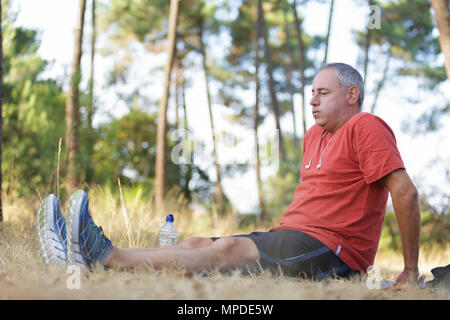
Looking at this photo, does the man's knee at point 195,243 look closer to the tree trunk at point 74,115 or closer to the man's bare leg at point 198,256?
the man's bare leg at point 198,256

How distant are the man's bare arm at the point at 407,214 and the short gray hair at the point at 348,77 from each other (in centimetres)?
63

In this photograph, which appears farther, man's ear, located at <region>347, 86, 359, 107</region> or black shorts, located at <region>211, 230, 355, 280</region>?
man's ear, located at <region>347, 86, 359, 107</region>

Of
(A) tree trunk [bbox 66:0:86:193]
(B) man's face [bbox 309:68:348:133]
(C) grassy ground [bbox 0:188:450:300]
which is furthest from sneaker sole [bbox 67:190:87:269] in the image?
(A) tree trunk [bbox 66:0:86:193]

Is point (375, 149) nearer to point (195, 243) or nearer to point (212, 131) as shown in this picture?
point (195, 243)

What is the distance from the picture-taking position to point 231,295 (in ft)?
5.54

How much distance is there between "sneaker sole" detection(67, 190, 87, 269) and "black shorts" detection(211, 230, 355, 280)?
0.88 meters

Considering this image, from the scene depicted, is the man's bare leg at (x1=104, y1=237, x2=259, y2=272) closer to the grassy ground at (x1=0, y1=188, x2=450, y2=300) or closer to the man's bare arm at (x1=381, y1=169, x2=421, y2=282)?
the grassy ground at (x1=0, y1=188, x2=450, y2=300)

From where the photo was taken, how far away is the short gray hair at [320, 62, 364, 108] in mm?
2727

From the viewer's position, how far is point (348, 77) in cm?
274

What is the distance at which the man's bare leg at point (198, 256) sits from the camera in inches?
88.6

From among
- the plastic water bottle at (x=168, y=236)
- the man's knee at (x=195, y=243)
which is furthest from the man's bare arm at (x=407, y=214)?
the plastic water bottle at (x=168, y=236)

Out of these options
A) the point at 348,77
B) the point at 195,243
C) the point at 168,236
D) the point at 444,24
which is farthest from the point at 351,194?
the point at 444,24
